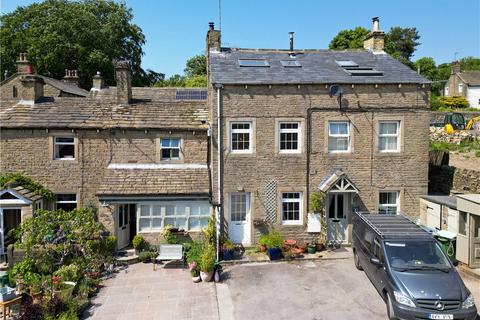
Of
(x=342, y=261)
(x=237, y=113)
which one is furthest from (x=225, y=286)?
(x=237, y=113)

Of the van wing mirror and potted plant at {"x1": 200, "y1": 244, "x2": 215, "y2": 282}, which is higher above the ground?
the van wing mirror

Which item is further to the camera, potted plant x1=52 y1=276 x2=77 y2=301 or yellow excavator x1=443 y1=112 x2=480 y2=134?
yellow excavator x1=443 y1=112 x2=480 y2=134

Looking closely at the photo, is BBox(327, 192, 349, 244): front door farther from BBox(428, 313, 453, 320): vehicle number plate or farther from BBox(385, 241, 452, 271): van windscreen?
BBox(428, 313, 453, 320): vehicle number plate

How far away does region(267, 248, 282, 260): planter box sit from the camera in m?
15.0

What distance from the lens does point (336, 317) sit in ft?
34.3

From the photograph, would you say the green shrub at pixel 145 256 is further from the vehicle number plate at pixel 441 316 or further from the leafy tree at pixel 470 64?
the leafy tree at pixel 470 64

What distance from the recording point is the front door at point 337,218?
16703 mm

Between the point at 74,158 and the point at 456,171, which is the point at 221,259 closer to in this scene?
the point at 74,158

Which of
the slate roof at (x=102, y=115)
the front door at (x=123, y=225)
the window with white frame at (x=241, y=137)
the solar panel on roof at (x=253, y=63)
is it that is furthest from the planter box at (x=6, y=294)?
the solar panel on roof at (x=253, y=63)

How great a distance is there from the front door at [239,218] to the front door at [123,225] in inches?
190

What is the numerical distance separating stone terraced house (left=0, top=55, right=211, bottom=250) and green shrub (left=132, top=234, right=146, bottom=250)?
33cm

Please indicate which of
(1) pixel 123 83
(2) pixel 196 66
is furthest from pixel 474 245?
(2) pixel 196 66

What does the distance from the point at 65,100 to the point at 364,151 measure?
49.6 ft

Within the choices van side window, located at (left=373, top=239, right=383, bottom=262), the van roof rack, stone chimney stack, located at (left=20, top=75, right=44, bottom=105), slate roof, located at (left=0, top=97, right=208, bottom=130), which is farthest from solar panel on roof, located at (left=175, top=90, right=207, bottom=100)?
van side window, located at (left=373, top=239, right=383, bottom=262)
